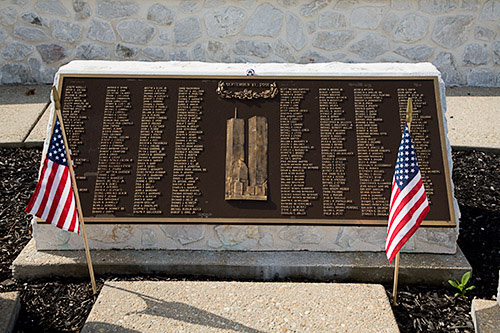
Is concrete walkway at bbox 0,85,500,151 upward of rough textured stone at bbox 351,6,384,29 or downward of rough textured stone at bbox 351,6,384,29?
downward

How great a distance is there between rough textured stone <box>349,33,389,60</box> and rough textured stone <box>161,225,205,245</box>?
436 cm

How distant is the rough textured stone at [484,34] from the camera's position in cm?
813

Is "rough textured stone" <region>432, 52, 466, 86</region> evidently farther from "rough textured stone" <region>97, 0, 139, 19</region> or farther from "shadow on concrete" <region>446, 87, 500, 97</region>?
"rough textured stone" <region>97, 0, 139, 19</region>

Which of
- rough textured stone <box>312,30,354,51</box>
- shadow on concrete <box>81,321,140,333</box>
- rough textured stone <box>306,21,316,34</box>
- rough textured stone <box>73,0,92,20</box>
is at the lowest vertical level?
shadow on concrete <box>81,321,140,333</box>

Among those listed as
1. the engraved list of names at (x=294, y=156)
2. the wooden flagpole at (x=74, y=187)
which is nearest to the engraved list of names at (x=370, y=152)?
the engraved list of names at (x=294, y=156)

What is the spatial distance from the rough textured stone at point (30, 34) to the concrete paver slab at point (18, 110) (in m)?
0.69

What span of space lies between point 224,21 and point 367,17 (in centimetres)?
202

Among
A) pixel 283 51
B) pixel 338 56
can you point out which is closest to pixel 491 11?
pixel 338 56

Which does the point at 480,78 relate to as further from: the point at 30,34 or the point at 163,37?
the point at 30,34

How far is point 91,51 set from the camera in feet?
27.5

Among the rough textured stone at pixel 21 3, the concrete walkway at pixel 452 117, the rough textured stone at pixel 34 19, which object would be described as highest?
the rough textured stone at pixel 21 3

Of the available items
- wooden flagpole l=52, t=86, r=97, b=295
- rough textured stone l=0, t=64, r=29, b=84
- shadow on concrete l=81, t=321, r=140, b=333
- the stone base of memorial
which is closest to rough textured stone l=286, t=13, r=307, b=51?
the stone base of memorial

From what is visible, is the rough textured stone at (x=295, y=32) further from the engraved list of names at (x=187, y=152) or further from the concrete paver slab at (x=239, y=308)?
the concrete paver slab at (x=239, y=308)

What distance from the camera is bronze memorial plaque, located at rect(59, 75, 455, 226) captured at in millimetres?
5000
